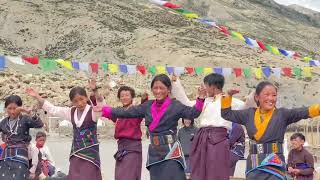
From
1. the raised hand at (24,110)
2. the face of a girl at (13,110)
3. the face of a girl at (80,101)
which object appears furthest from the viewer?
the face of a girl at (13,110)

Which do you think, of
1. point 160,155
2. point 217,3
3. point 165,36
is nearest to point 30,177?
point 160,155

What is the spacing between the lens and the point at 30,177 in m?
7.34

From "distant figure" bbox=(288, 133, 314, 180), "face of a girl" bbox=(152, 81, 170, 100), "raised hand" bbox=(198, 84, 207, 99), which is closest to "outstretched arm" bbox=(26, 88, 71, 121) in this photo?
"face of a girl" bbox=(152, 81, 170, 100)

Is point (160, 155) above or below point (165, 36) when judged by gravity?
below

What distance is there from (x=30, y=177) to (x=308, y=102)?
3931cm

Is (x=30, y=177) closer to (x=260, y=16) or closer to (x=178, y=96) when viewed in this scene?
(x=178, y=96)

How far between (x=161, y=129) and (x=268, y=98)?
1.33 m

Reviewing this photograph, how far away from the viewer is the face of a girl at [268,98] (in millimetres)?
5348

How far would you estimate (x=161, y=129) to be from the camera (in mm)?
6207

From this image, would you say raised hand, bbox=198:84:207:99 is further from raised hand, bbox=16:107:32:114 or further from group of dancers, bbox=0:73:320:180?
raised hand, bbox=16:107:32:114

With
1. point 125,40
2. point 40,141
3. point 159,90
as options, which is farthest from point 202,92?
point 125,40

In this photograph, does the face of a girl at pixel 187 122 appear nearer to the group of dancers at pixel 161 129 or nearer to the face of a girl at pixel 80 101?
the group of dancers at pixel 161 129

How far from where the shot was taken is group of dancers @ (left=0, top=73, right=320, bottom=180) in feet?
18.4

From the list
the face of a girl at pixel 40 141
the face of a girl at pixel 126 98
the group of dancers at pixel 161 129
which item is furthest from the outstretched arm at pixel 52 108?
the face of a girl at pixel 40 141
